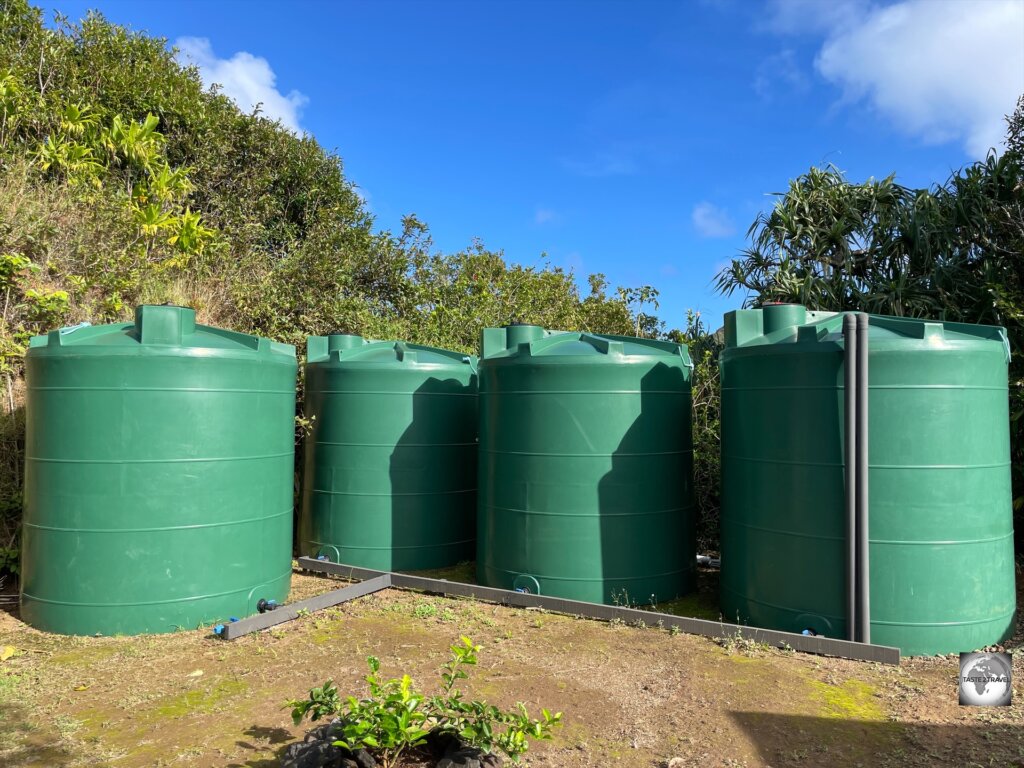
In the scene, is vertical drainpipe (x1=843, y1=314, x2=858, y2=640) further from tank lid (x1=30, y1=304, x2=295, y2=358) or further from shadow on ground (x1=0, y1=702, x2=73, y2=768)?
shadow on ground (x1=0, y1=702, x2=73, y2=768)

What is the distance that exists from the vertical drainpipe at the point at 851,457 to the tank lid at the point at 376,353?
158 inches

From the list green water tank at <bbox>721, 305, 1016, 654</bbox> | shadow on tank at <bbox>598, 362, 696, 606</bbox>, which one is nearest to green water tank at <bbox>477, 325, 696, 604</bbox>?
shadow on tank at <bbox>598, 362, 696, 606</bbox>

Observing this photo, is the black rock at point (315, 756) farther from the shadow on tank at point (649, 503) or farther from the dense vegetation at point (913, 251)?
the dense vegetation at point (913, 251)

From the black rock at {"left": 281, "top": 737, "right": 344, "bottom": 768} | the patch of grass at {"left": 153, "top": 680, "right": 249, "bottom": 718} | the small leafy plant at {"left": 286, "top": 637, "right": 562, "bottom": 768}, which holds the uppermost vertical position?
the small leafy plant at {"left": 286, "top": 637, "right": 562, "bottom": 768}

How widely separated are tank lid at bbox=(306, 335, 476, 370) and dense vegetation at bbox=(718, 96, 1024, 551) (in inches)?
189

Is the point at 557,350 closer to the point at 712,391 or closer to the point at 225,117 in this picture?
the point at 712,391

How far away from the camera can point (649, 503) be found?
5930mm

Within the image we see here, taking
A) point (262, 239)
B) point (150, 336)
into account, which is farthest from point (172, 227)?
point (150, 336)

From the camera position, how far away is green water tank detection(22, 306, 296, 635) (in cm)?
507

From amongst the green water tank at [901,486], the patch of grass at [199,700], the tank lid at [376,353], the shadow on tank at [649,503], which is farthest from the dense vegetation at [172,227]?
the green water tank at [901,486]

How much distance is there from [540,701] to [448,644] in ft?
3.85

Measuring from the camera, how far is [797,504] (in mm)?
4988

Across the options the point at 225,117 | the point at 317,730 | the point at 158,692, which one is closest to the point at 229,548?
the point at 158,692

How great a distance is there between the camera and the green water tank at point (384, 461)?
7.14 metres
